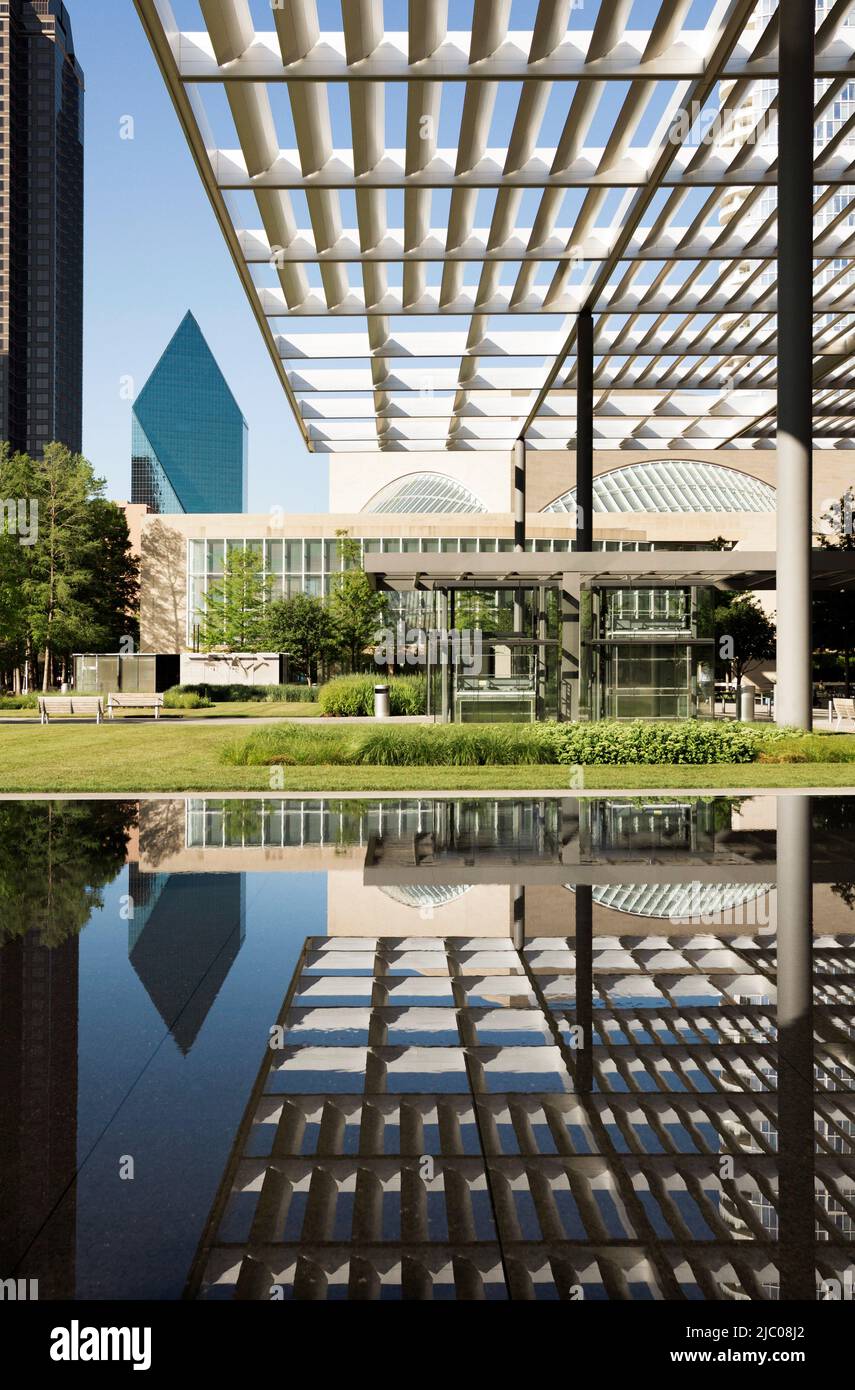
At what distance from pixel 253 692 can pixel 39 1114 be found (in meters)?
41.3

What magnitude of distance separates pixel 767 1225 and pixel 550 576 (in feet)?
77.5

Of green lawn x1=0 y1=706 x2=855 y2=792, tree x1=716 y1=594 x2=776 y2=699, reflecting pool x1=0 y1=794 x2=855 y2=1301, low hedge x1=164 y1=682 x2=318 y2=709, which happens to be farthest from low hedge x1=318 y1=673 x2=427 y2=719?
reflecting pool x1=0 y1=794 x2=855 y2=1301

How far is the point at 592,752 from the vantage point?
17359 mm

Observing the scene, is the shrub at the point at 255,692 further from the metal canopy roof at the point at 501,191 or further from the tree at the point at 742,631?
the tree at the point at 742,631

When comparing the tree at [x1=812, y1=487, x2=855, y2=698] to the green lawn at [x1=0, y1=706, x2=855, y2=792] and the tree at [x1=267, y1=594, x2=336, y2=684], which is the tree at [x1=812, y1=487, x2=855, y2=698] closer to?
the green lawn at [x1=0, y1=706, x2=855, y2=792]

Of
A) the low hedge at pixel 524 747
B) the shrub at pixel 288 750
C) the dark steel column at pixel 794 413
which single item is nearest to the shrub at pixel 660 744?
the low hedge at pixel 524 747

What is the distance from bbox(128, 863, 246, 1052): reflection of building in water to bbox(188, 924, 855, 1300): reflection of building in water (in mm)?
507

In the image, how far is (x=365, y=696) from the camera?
31625 millimetres

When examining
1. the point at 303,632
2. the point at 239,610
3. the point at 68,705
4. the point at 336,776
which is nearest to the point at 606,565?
the point at 336,776

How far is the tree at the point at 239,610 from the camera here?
182 ft

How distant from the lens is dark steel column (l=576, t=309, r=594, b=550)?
24578 millimetres

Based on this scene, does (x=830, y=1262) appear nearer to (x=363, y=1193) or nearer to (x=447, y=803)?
(x=363, y=1193)

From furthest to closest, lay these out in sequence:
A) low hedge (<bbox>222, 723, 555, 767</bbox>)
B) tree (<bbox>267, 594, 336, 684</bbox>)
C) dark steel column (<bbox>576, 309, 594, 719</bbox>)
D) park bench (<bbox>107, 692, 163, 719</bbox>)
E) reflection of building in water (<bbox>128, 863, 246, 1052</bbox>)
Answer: tree (<bbox>267, 594, 336, 684</bbox>)
park bench (<bbox>107, 692, 163, 719</bbox>)
dark steel column (<bbox>576, 309, 594, 719</bbox>)
low hedge (<bbox>222, 723, 555, 767</bbox>)
reflection of building in water (<bbox>128, 863, 246, 1052</bbox>)

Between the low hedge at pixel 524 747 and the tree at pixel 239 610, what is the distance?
37074mm
